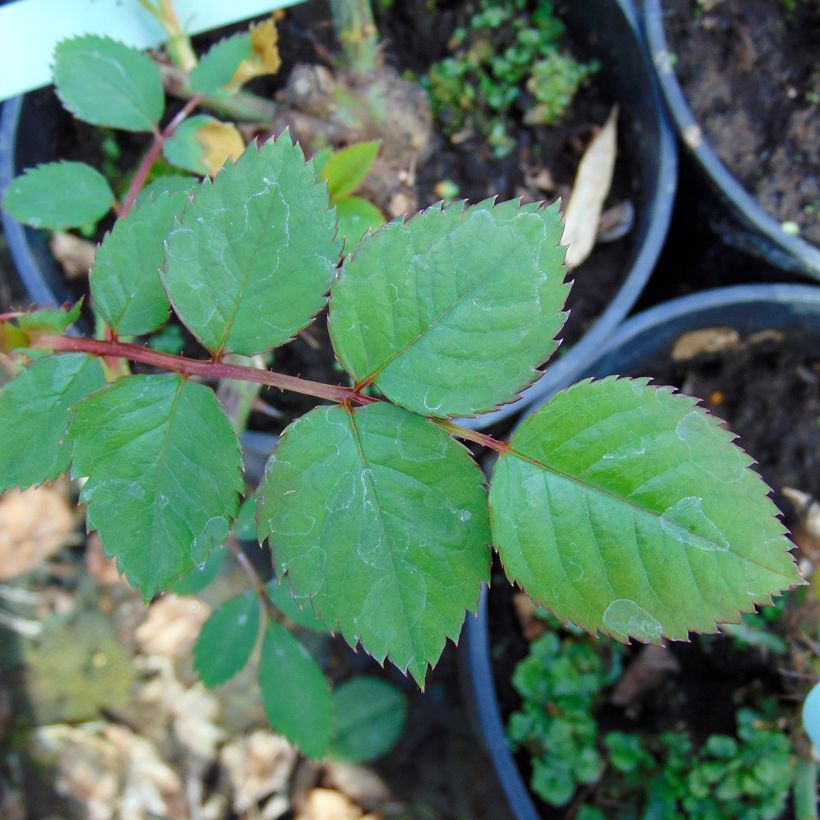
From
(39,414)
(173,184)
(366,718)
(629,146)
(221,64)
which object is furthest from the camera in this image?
(366,718)

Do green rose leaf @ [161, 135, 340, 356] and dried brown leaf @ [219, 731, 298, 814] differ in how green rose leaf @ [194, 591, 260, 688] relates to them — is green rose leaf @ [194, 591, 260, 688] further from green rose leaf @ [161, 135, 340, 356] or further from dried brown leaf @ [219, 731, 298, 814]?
dried brown leaf @ [219, 731, 298, 814]

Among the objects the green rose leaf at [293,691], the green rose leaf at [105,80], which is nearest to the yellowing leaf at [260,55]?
the green rose leaf at [105,80]

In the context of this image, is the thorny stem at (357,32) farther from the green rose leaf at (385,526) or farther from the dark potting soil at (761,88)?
the green rose leaf at (385,526)

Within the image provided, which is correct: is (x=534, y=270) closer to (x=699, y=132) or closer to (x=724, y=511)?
(x=724, y=511)

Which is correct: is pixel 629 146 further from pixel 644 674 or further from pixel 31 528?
pixel 31 528

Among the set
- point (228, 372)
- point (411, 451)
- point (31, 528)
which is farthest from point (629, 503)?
point (31, 528)

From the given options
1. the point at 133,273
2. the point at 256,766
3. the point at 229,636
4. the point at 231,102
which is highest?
the point at 231,102
